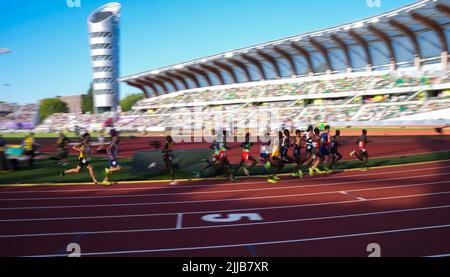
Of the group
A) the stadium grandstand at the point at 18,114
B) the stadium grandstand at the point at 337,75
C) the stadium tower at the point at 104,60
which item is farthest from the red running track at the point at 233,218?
the stadium tower at the point at 104,60

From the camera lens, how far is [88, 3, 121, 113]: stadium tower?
100875 mm

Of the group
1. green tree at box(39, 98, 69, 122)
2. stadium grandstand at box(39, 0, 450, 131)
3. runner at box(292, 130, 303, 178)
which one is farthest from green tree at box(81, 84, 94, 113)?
runner at box(292, 130, 303, 178)

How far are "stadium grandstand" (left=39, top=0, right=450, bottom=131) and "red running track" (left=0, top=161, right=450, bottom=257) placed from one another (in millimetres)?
28828

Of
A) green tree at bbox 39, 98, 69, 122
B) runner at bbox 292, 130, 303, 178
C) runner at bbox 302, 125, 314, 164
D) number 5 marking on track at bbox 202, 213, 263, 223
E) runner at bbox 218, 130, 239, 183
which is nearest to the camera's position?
number 5 marking on track at bbox 202, 213, 263, 223

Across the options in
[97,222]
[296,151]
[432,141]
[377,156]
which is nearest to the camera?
[97,222]

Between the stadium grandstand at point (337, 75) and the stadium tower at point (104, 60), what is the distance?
3281 centimetres

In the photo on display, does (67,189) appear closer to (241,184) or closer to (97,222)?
(97,222)

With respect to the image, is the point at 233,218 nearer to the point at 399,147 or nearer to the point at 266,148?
the point at 266,148

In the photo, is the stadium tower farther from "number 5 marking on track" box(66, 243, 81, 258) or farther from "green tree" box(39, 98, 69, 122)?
"number 5 marking on track" box(66, 243, 81, 258)

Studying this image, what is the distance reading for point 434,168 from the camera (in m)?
13.8

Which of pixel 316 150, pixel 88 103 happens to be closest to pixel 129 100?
pixel 88 103

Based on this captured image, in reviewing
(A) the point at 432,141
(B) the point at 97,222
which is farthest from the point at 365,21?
(B) the point at 97,222

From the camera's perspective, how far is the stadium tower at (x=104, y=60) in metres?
101
